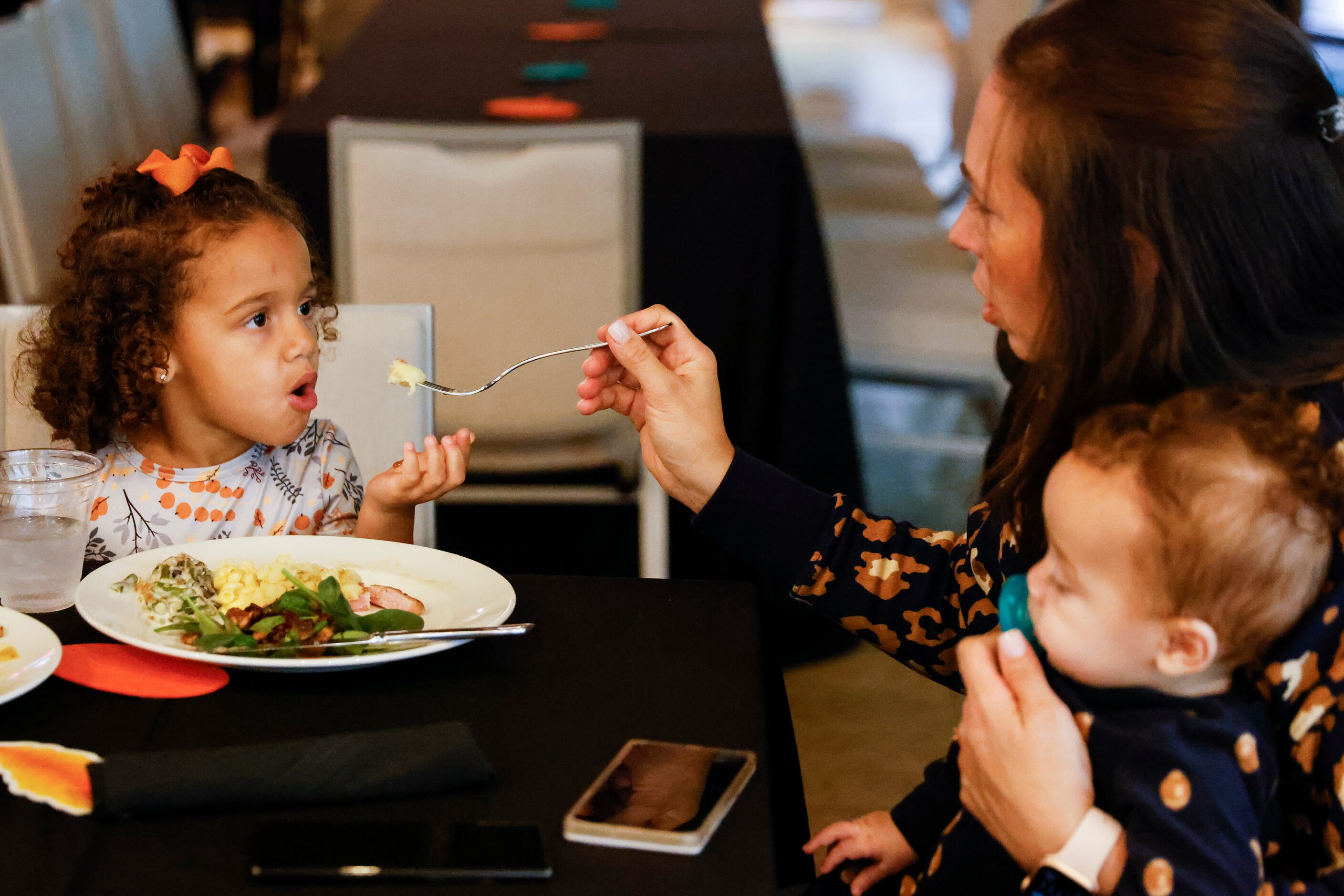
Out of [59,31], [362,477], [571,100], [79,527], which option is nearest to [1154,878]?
[79,527]

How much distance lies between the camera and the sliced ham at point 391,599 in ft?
3.44

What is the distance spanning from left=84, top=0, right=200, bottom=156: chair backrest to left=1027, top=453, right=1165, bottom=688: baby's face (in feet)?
8.43

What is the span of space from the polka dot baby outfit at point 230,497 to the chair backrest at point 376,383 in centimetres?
5

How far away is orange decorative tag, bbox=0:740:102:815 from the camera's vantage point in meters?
0.80

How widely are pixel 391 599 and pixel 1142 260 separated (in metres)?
0.60

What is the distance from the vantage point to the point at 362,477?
153 cm

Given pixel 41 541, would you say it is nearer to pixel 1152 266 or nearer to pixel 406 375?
pixel 406 375

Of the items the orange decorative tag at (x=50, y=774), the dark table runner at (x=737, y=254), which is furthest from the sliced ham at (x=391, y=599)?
the dark table runner at (x=737, y=254)

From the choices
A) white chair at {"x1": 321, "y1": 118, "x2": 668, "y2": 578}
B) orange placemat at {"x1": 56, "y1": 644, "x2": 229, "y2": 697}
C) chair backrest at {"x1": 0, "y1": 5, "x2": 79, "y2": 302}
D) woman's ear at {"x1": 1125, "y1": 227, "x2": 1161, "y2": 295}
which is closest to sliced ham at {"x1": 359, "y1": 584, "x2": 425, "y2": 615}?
orange placemat at {"x1": 56, "y1": 644, "x2": 229, "y2": 697}

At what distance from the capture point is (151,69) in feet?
11.1

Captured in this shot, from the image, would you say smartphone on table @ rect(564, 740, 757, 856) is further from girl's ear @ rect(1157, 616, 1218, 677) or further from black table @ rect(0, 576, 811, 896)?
girl's ear @ rect(1157, 616, 1218, 677)

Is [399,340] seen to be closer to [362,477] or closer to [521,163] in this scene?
[362,477]

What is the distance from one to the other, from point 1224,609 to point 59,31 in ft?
8.66

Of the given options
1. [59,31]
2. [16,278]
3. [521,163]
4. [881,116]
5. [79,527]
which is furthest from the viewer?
[881,116]
